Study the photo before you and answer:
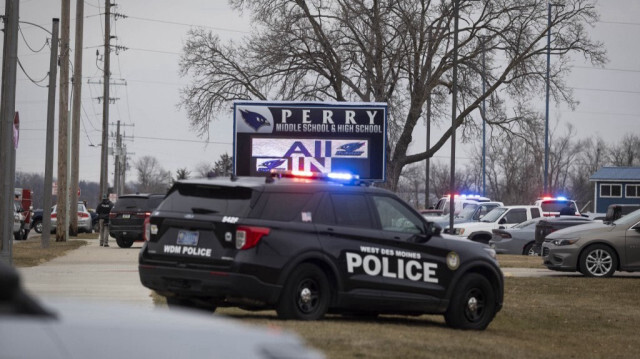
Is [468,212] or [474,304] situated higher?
[468,212]

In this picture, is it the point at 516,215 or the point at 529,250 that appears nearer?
the point at 529,250

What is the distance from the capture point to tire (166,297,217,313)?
1269cm

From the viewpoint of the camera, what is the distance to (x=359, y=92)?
52.0 m

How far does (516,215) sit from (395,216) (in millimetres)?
27661

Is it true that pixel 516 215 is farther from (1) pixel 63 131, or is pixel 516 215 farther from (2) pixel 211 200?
(2) pixel 211 200

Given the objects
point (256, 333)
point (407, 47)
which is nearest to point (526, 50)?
point (407, 47)

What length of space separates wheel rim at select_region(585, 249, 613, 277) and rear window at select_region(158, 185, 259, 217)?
1300 centimetres

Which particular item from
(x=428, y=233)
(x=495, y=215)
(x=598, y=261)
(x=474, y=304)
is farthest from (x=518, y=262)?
(x=428, y=233)

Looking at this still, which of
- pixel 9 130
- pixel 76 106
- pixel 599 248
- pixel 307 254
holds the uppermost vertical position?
pixel 76 106

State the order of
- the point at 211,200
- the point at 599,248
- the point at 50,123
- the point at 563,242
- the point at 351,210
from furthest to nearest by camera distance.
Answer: the point at 50,123
the point at 563,242
the point at 599,248
the point at 351,210
the point at 211,200

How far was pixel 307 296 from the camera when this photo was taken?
40.7 feet

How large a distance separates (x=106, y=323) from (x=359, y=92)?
49189 millimetres

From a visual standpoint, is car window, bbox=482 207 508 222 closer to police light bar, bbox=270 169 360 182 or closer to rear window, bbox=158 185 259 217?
police light bar, bbox=270 169 360 182

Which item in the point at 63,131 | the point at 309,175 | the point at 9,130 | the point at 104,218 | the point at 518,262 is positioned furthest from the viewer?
the point at 63,131
